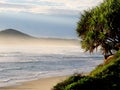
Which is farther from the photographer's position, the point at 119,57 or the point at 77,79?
the point at 119,57

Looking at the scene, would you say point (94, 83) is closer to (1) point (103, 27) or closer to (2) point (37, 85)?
(2) point (37, 85)

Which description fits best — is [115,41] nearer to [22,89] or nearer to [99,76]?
[22,89]

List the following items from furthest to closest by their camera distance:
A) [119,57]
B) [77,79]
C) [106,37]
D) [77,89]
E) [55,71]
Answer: [55,71] < [106,37] < [119,57] < [77,79] < [77,89]

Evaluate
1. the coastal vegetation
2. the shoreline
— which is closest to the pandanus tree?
the coastal vegetation

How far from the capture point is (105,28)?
4834cm

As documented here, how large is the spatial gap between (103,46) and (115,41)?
4.68 ft

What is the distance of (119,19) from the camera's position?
4878 centimetres

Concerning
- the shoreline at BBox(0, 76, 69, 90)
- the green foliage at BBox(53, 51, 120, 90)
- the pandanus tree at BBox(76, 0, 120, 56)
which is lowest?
the shoreline at BBox(0, 76, 69, 90)

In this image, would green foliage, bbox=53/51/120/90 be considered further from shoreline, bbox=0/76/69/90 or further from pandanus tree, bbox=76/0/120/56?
pandanus tree, bbox=76/0/120/56

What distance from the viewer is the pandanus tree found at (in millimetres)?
48156

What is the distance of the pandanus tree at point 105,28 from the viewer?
48156 millimetres

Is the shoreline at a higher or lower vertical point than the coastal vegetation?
lower

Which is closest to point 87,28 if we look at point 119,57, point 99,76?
point 119,57

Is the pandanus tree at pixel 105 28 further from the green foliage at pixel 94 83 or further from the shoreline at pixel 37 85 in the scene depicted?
the green foliage at pixel 94 83
